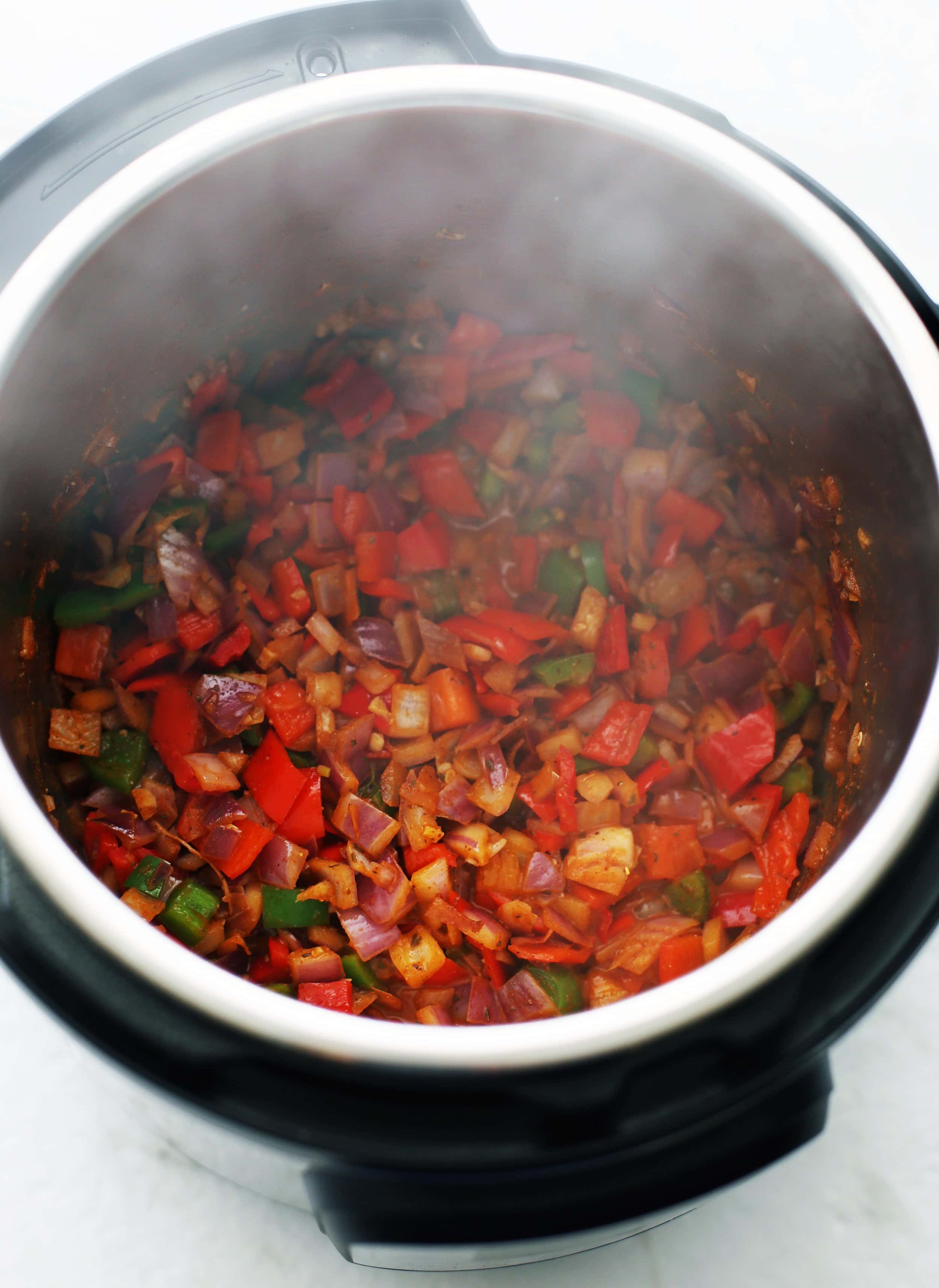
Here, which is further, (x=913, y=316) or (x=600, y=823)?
(x=600, y=823)

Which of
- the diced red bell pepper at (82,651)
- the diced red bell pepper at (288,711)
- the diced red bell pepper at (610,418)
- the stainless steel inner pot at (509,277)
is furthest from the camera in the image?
the diced red bell pepper at (610,418)

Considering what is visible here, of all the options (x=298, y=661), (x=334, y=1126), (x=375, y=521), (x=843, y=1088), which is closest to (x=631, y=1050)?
(x=334, y=1126)

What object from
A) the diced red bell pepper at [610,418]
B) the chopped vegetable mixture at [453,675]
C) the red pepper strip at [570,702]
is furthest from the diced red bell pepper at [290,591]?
the diced red bell pepper at [610,418]

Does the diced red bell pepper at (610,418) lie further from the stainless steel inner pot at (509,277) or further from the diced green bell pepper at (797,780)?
the diced green bell pepper at (797,780)

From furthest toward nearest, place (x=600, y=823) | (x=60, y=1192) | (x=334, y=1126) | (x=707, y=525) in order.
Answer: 1. (x=707, y=525)
2. (x=600, y=823)
3. (x=60, y=1192)
4. (x=334, y=1126)

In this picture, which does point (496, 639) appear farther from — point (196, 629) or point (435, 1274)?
point (435, 1274)

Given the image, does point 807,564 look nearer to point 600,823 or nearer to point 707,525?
point 707,525
